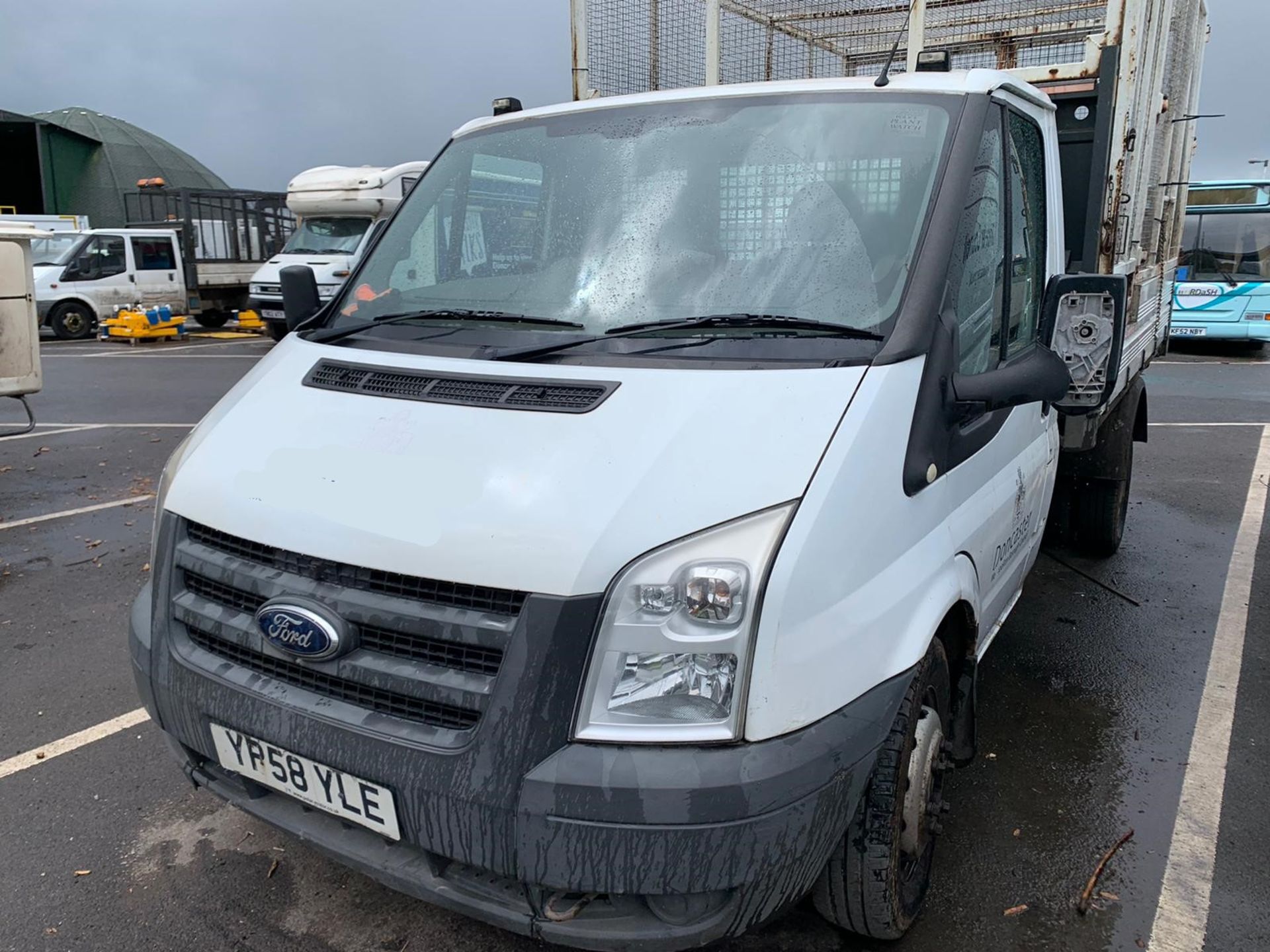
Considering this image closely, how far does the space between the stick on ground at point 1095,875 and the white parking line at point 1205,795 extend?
126mm

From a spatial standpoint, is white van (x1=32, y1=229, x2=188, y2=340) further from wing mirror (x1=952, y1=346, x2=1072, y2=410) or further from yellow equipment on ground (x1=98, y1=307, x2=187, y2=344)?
wing mirror (x1=952, y1=346, x2=1072, y2=410)

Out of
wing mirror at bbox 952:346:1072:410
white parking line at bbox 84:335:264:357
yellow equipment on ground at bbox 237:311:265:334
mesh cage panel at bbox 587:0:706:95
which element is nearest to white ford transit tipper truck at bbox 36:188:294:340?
yellow equipment on ground at bbox 237:311:265:334

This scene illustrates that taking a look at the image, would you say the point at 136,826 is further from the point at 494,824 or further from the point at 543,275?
the point at 543,275

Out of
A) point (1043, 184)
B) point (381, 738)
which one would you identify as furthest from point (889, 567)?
point (1043, 184)

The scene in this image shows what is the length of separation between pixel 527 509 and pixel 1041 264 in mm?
2242

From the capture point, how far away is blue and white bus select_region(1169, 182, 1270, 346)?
1666 cm

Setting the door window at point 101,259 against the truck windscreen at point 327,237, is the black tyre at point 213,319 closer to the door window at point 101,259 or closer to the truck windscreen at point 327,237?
the door window at point 101,259

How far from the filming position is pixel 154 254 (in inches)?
795

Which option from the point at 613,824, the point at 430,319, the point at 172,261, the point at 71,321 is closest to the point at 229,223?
the point at 172,261

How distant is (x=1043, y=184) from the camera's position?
135 inches

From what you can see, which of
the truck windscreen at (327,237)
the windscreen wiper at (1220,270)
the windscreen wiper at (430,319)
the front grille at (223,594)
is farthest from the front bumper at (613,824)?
the windscreen wiper at (1220,270)

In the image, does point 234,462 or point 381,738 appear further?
point 234,462

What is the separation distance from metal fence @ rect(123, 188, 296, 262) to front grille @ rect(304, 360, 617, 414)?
20.2m

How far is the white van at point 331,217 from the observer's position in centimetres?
1664
